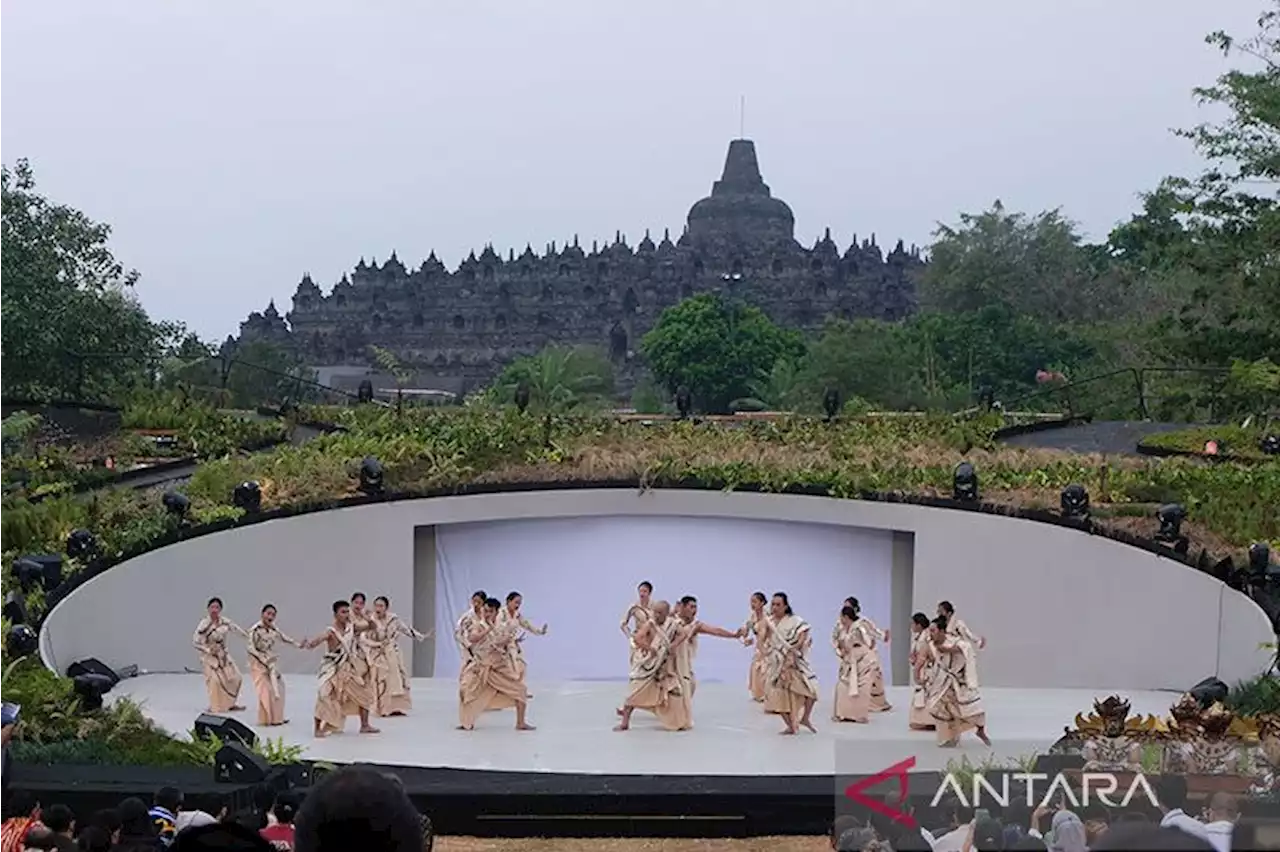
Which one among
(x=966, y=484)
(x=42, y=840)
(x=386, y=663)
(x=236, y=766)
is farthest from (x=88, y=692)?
(x=966, y=484)

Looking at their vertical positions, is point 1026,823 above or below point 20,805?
above

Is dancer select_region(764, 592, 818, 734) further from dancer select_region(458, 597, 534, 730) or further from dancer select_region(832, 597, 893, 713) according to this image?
dancer select_region(458, 597, 534, 730)

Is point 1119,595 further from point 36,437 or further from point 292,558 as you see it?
point 36,437

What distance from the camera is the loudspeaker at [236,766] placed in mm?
8883

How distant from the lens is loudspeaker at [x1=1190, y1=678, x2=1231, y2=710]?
10.9m

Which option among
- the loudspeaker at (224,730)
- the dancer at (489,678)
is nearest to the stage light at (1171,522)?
the dancer at (489,678)

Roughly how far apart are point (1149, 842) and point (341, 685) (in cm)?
1054

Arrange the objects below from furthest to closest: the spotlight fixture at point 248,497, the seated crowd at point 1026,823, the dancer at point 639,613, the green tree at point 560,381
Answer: the green tree at point 560,381, the spotlight fixture at point 248,497, the dancer at point 639,613, the seated crowd at point 1026,823

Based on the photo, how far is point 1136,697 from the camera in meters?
13.9

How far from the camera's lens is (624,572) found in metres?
17.2

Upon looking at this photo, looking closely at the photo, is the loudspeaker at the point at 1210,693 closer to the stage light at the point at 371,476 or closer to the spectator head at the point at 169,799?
the spectator head at the point at 169,799

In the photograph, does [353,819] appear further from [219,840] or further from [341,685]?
[341,685]

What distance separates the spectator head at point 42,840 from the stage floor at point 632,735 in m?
4.44

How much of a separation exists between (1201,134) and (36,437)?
1864 cm
